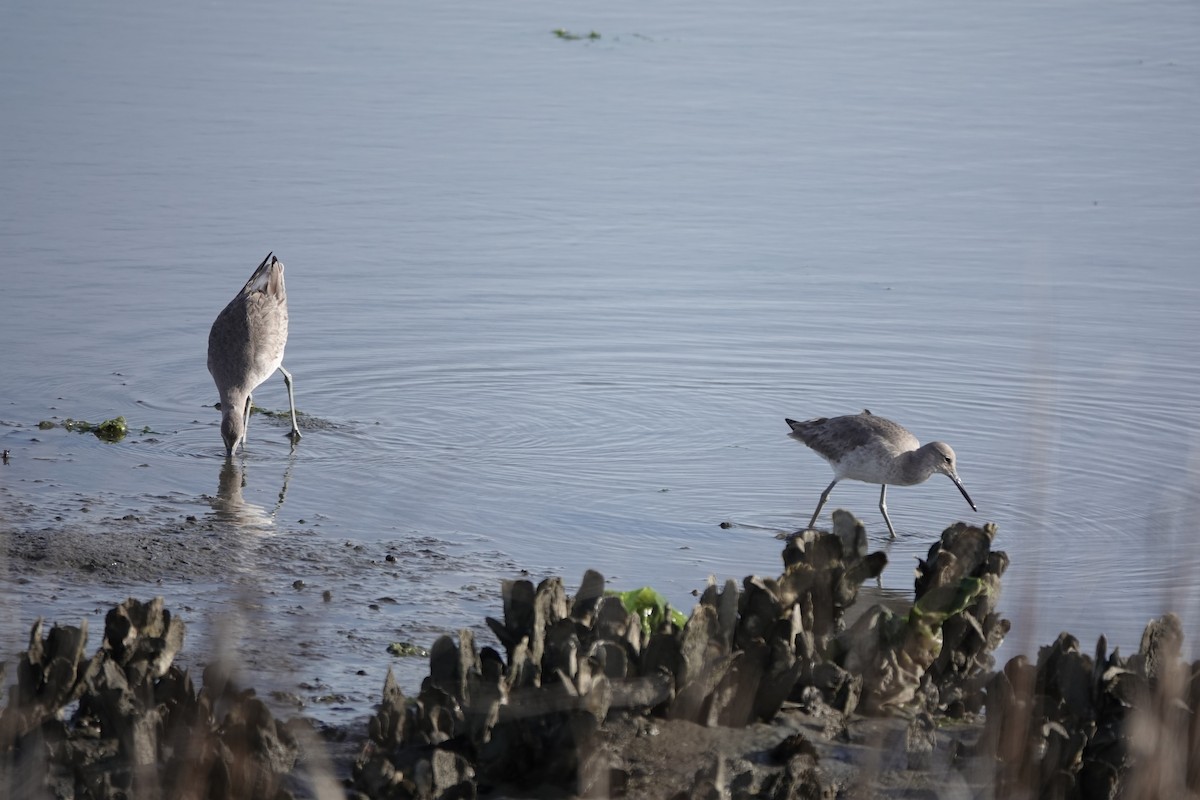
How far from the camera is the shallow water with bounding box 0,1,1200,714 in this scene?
8.24m

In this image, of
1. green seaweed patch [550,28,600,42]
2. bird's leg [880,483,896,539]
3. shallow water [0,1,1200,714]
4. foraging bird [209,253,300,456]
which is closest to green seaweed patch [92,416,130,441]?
shallow water [0,1,1200,714]

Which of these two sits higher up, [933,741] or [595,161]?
[595,161]

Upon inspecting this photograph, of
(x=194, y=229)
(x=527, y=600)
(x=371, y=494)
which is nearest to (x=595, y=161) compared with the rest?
(x=194, y=229)

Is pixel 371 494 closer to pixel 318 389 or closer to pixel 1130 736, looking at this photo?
pixel 318 389

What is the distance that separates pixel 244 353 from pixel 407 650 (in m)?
4.38

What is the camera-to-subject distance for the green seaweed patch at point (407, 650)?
665 cm

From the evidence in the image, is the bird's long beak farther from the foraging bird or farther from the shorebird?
the foraging bird

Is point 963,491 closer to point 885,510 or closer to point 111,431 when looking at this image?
point 885,510

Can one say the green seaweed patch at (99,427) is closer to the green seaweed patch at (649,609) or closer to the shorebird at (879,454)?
the shorebird at (879,454)

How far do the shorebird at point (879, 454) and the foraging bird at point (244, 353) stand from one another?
337cm

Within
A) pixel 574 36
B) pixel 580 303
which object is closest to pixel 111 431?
pixel 580 303

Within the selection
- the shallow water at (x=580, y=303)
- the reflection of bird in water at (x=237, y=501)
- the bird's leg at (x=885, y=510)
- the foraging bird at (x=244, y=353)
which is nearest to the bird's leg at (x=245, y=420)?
the foraging bird at (x=244, y=353)

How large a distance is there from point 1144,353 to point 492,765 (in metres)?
8.24

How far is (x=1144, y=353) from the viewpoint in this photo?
39.4 ft
